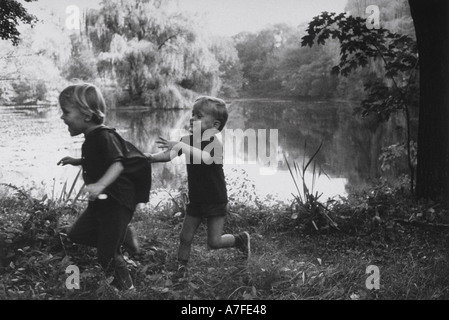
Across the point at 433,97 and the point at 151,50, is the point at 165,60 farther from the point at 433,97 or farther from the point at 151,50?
the point at 433,97

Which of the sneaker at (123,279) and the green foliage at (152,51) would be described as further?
the green foliage at (152,51)

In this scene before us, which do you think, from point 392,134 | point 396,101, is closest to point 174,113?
point 392,134

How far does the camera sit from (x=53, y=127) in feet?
25.7

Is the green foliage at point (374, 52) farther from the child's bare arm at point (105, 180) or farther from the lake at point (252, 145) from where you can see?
the child's bare arm at point (105, 180)

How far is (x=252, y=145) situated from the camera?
23.3ft

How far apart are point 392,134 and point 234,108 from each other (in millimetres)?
3827

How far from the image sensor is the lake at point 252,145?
5105mm

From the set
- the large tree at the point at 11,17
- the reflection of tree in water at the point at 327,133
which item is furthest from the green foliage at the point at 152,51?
the large tree at the point at 11,17

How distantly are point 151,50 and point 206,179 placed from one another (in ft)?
20.9

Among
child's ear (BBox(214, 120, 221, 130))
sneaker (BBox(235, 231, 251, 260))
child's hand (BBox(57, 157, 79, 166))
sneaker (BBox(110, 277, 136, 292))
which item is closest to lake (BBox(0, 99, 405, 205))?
sneaker (BBox(235, 231, 251, 260))

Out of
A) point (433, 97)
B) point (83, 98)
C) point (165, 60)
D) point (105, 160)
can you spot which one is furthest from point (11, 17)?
point (165, 60)

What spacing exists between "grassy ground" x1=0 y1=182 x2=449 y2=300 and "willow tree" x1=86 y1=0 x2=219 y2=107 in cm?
401

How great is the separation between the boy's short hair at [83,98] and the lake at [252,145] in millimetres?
2111
